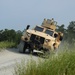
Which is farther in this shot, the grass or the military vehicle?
the military vehicle

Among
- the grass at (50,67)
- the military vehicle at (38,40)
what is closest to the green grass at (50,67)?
the grass at (50,67)

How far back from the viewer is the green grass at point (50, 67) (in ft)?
28.6

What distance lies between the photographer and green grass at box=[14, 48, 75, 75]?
343 inches

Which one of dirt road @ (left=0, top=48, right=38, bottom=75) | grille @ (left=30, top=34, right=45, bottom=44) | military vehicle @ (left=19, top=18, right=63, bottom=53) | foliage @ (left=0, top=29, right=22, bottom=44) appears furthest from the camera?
foliage @ (left=0, top=29, right=22, bottom=44)

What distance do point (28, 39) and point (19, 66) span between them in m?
18.1

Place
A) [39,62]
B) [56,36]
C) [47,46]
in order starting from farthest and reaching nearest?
[56,36] < [47,46] < [39,62]

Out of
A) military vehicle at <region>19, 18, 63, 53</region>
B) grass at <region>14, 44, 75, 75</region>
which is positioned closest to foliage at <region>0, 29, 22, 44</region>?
military vehicle at <region>19, 18, 63, 53</region>

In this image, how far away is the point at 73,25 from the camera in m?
60.1

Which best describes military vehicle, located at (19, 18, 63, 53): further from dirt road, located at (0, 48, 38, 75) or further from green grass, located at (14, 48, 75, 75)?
green grass, located at (14, 48, 75, 75)

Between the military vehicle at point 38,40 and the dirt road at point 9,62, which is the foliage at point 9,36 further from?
the dirt road at point 9,62

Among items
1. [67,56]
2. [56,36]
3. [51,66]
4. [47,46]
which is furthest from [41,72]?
[56,36]

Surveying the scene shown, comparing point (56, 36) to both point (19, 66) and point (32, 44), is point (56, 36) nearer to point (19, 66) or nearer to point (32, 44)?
point (32, 44)

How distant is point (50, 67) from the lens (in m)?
8.83

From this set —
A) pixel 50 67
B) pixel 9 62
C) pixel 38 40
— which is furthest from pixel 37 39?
pixel 50 67
